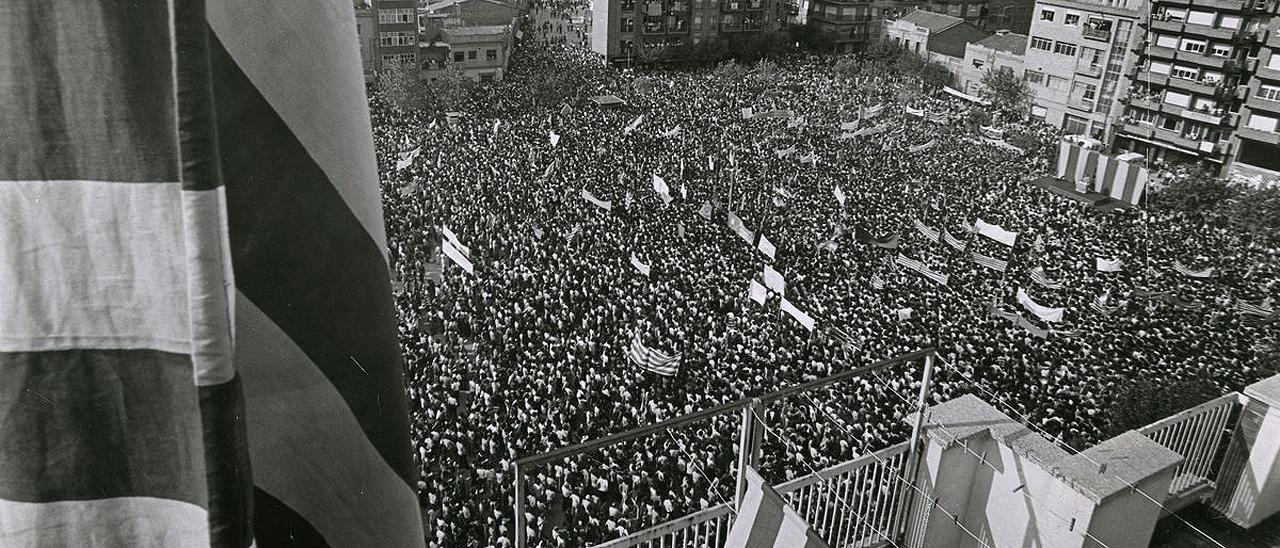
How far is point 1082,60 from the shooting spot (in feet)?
128

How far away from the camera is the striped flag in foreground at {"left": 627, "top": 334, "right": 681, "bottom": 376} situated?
13266 millimetres

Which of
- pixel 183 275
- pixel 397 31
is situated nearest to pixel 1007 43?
pixel 397 31

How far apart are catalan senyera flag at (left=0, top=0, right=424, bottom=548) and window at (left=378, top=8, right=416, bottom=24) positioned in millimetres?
38925

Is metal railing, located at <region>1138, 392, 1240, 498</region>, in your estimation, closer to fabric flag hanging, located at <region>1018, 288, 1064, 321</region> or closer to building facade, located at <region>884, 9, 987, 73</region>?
fabric flag hanging, located at <region>1018, 288, 1064, 321</region>

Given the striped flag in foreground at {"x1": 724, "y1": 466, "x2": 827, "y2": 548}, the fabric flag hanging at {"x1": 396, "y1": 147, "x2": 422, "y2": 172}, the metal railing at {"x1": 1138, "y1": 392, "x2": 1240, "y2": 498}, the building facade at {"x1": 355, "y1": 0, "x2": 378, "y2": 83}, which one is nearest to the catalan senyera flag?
the striped flag in foreground at {"x1": 724, "y1": 466, "x2": 827, "y2": 548}

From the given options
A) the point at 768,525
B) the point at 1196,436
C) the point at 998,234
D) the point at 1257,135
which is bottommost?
the point at 998,234

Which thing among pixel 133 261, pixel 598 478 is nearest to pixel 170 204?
pixel 133 261

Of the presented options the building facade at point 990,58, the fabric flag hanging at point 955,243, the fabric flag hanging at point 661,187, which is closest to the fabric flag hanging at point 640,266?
the fabric flag hanging at point 661,187

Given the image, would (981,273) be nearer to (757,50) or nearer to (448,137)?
(448,137)

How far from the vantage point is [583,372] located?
14047mm

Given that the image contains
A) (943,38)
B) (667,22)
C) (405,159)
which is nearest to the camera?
(405,159)

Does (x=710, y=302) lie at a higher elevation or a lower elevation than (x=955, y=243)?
lower

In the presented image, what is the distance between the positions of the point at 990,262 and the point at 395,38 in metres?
28.1

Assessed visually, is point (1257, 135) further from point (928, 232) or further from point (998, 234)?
point (928, 232)
